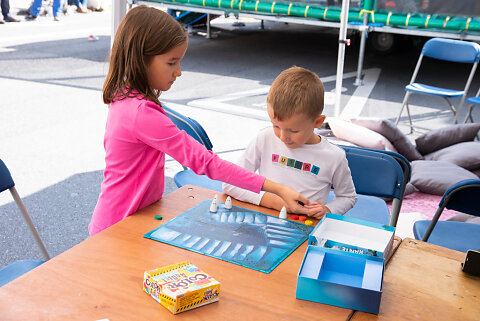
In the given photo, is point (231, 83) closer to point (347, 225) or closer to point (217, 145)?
point (217, 145)

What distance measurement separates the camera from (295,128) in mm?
1708

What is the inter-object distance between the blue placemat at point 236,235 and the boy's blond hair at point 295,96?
34 centimetres

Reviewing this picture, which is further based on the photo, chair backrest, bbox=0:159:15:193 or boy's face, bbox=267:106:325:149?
chair backrest, bbox=0:159:15:193

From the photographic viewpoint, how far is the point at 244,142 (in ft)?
15.1

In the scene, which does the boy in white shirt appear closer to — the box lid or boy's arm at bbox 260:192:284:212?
boy's arm at bbox 260:192:284:212

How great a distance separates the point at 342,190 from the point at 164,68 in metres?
0.73

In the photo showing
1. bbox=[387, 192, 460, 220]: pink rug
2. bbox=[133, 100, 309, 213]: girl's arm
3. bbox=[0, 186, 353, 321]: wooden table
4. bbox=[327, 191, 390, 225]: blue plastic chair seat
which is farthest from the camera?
bbox=[387, 192, 460, 220]: pink rug

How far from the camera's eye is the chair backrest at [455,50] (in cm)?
516

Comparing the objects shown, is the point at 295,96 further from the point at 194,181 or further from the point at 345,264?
the point at 194,181

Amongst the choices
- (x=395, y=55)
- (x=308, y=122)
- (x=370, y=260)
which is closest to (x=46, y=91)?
(x=308, y=122)

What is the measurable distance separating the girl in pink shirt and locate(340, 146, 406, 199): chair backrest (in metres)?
0.69

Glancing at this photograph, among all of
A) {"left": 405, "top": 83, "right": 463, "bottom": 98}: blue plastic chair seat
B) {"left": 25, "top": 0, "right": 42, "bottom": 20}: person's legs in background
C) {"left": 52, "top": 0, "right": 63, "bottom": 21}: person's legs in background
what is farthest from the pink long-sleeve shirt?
{"left": 52, "top": 0, "right": 63, "bottom": 21}: person's legs in background

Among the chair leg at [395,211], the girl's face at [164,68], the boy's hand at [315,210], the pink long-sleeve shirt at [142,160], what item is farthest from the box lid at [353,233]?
the chair leg at [395,211]

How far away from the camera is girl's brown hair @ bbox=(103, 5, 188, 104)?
1.63 meters
